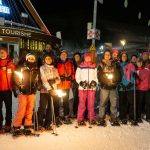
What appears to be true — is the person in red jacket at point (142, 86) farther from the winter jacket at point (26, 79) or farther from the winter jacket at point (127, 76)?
the winter jacket at point (26, 79)

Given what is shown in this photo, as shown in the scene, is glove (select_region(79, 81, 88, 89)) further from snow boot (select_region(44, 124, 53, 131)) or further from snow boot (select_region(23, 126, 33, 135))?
snow boot (select_region(23, 126, 33, 135))

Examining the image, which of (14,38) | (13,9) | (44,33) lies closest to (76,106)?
(14,38)

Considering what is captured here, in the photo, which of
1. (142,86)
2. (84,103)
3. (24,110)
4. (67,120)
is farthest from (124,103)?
(24,110)

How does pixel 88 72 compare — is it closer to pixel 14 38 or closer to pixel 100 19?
pixel 14 38

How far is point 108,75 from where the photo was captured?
8258 millimetres

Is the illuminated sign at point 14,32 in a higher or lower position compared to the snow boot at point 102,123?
higher

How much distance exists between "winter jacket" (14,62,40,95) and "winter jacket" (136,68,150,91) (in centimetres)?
299

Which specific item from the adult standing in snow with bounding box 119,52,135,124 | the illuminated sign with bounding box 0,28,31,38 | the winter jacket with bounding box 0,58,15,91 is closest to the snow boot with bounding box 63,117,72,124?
the adult standing in snow with bounding box 119,52,135,124

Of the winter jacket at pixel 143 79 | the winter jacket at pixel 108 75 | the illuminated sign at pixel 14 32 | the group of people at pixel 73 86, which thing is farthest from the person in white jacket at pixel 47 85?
the illuminated sign at pixel 14 32

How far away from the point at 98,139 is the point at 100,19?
3532cm

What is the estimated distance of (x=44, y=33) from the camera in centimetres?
2616

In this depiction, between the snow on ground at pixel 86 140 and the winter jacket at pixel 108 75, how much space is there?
1.09 meters

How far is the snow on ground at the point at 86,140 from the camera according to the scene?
20.6 ft

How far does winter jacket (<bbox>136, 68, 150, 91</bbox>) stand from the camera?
879 centimetres
